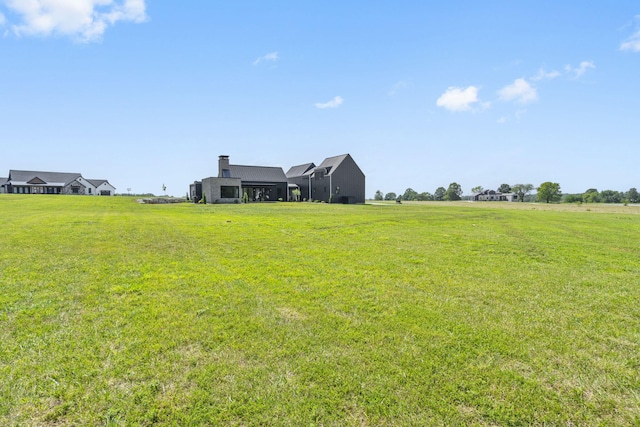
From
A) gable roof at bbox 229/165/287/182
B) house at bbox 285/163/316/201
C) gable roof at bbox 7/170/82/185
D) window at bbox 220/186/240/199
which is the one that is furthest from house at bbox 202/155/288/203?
gable roof at bbox 7/170/82/185

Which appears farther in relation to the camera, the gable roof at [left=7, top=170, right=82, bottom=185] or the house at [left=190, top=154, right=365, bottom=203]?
the gable roof at [left=7, top=170, right=82, bottom=185]

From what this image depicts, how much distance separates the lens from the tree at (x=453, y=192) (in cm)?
11381

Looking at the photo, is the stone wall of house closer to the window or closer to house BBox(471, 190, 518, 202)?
the window

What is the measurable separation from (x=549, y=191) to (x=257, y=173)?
80401 mm

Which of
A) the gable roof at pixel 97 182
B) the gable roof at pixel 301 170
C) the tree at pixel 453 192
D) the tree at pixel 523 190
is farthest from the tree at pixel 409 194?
the gable roof at pixel 97 182

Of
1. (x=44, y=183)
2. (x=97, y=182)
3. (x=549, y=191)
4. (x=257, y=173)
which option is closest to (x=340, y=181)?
(x=257, y=173)

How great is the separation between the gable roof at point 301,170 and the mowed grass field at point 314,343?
4350cm

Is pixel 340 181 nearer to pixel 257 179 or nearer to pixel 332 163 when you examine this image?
pixel 332 163

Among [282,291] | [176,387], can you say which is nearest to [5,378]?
[176,387]

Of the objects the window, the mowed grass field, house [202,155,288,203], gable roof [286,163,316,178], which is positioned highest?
gable roof [286,163,316,178]

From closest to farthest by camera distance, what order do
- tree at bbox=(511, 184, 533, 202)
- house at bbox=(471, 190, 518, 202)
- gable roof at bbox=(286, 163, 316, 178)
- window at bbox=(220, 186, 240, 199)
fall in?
1. window at bbox=(220, 186, 240, 199)
2. gable roof at bbox=(286, 163, 316, 178)
3. tree at bbox=(511, 184, 533, 202)
4. house at bbox=(471, 190, 518, 202)

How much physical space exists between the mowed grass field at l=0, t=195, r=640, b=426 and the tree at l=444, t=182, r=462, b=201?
115 metres

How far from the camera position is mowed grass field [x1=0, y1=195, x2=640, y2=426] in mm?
2537

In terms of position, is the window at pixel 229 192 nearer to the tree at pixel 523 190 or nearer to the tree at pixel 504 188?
the tree at pixel 523 190
